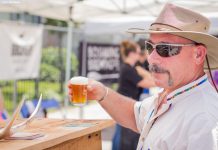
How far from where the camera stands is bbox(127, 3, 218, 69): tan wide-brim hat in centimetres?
202

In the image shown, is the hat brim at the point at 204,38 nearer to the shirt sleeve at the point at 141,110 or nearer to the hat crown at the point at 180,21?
the hat crown at the point at 180,21

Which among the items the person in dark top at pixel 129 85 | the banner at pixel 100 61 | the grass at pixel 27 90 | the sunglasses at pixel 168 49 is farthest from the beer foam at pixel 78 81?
the grass at pixel 27 90

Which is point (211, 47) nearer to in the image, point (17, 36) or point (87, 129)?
point (87, 129)

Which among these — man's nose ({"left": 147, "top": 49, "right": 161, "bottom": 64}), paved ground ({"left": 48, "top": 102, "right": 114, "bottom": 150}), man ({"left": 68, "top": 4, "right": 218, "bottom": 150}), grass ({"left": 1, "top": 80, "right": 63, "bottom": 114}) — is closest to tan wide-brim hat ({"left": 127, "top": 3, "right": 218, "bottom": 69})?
man ({"left": 68, "top": 4, "right": 218, "bottom": 150})

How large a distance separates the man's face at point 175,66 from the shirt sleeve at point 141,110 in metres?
0.41

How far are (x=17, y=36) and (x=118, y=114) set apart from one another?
4402mm

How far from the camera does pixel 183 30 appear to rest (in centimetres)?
205

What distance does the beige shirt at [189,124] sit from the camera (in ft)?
6.04

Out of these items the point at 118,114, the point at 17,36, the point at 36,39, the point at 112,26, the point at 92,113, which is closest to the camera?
the point at 118,114

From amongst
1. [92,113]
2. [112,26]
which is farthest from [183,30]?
[92,113]

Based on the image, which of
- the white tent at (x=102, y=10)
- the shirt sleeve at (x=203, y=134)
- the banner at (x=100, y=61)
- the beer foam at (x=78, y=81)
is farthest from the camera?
the banner at (x=100, y=61)

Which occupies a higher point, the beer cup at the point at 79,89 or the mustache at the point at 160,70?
the mustache at the point at 160,70

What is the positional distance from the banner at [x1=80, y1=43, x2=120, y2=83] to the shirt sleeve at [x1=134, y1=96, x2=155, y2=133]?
5385mm

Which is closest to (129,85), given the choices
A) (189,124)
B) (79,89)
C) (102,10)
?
(102,10)
